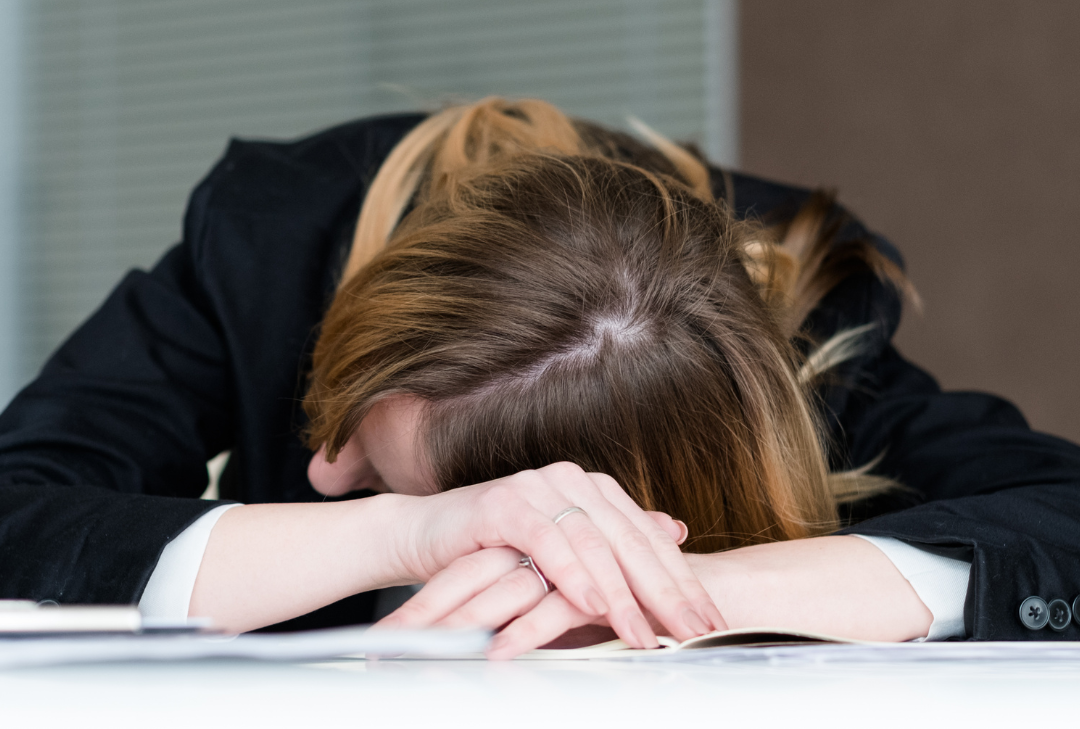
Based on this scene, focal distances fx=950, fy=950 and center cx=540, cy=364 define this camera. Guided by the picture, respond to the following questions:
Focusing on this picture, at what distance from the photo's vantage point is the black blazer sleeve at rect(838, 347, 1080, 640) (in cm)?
59

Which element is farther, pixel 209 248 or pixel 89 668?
pixel 209 248

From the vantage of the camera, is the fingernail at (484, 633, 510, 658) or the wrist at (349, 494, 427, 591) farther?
the wrist at (349, 494, 427, 591)

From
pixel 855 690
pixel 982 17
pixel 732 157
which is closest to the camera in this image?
pixel 855 690

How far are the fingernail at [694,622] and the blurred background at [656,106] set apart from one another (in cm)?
76

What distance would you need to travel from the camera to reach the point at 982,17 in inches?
75.0

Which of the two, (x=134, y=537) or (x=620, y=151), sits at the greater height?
(x=620, y=151)

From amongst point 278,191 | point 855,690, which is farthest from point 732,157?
point 855,690

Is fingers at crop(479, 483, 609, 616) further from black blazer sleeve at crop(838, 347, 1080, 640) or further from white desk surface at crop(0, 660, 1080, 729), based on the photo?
black blazer sleeve at crop(838, 347, 1080, 640)

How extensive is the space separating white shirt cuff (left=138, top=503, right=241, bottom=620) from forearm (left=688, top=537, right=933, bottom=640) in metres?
0.30

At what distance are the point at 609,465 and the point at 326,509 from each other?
0.58 ft

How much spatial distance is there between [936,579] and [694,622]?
0.22 meters

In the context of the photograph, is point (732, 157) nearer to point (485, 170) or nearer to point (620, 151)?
point (620, 151)

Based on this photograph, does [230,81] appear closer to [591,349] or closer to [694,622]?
→ [591,349]

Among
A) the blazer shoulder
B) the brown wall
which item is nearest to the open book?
the blazer shoulder
